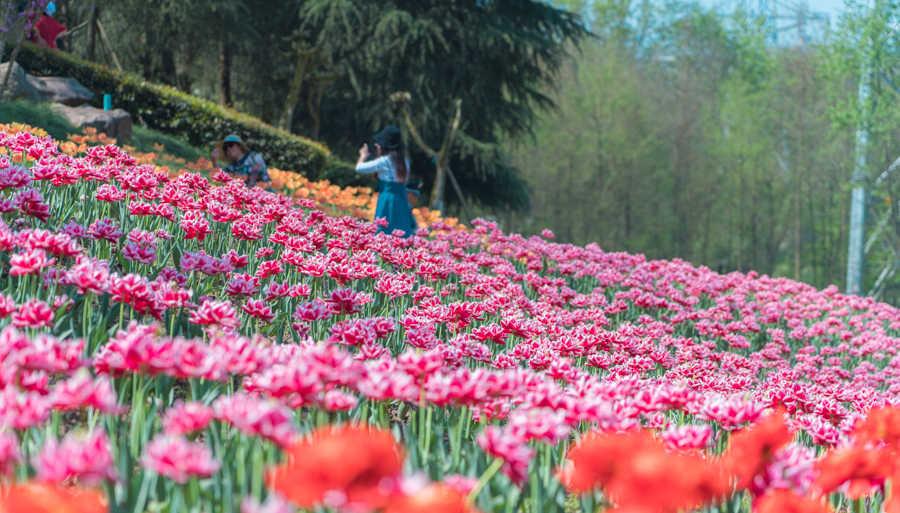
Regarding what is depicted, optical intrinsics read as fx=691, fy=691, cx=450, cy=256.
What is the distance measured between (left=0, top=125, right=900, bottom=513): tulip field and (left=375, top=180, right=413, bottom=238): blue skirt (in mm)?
2913

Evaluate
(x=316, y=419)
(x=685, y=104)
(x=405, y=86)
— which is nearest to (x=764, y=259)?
(x=685, y=104)

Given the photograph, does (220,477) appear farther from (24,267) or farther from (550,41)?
(550,41)

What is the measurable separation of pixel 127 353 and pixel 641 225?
28.6 meters

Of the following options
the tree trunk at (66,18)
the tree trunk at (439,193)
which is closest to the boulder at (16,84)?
the tree trunk at (66,18)

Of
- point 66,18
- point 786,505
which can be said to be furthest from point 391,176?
point 66,18

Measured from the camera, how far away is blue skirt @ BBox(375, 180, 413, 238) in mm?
7543

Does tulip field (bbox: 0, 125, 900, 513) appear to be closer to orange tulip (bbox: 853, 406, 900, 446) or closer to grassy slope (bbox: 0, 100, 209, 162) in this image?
orange tulip (bbox: 853, 406, 900, 446)

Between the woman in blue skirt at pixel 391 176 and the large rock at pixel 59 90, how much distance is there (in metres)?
6.01

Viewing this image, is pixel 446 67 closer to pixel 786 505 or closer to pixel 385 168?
pixel 385 168

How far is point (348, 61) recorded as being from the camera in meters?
17.5

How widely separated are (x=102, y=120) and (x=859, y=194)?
588 inches

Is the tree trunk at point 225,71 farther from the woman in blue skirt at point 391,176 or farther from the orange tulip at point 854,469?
the orange tulip at point 854,469

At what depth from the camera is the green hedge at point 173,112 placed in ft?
38.5

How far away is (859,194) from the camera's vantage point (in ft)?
49.9
